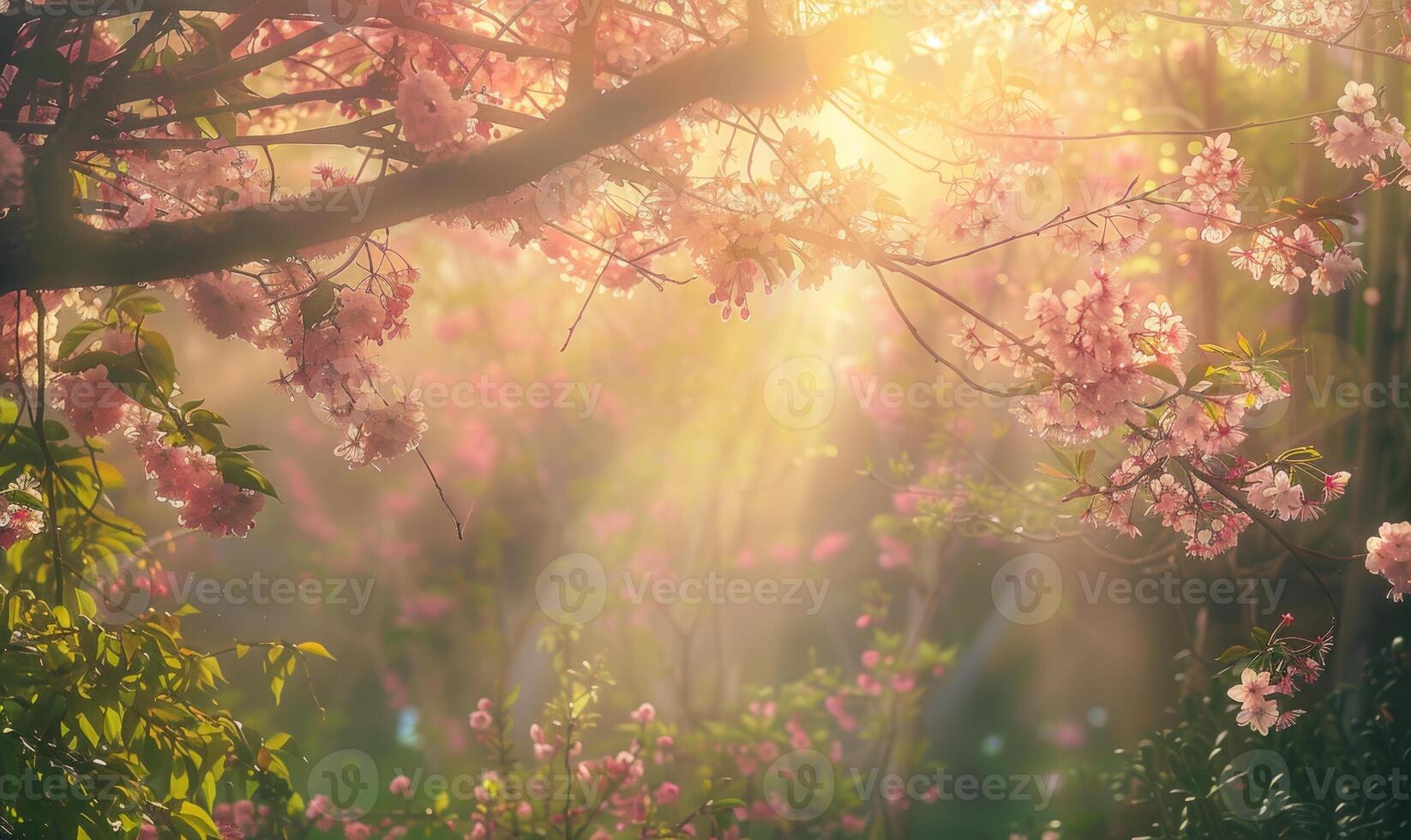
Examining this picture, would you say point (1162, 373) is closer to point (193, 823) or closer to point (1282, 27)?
point (1282, 27)

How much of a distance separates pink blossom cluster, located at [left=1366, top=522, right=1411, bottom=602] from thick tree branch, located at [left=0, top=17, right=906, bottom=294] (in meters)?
1.51

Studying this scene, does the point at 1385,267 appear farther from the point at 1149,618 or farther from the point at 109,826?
the point at 109,826

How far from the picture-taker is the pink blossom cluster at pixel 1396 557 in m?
2.03

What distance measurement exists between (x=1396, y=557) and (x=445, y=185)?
2080mm

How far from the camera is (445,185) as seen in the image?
5.54 feet

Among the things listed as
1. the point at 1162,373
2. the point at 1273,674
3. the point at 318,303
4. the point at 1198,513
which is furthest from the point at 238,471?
the point at 1273,674

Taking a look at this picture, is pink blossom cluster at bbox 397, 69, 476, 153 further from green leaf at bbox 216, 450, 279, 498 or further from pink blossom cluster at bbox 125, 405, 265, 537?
pink blossom cluster at bbox 125, 405, 265, 537

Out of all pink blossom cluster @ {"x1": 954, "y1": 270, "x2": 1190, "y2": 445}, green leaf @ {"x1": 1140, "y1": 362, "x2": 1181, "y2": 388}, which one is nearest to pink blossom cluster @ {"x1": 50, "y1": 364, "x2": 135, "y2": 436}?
pink blossom cluster @ {"x1": 954, "y1": 270, "x2": 1190, "y2": 445}

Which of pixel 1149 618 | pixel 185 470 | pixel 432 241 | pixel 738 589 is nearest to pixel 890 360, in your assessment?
→ pixel 738 589

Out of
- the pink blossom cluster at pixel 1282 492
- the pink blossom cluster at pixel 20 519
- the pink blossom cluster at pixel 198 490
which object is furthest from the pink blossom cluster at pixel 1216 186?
the pink blossom cluster at pixel 20 519

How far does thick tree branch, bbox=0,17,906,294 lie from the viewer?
1.62m

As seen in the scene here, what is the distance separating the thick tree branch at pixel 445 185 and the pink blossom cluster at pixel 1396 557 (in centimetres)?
151

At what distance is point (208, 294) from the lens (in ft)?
6.31

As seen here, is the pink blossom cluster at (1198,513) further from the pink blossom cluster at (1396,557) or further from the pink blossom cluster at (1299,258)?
the pink blossom cluster at (1299,258)
